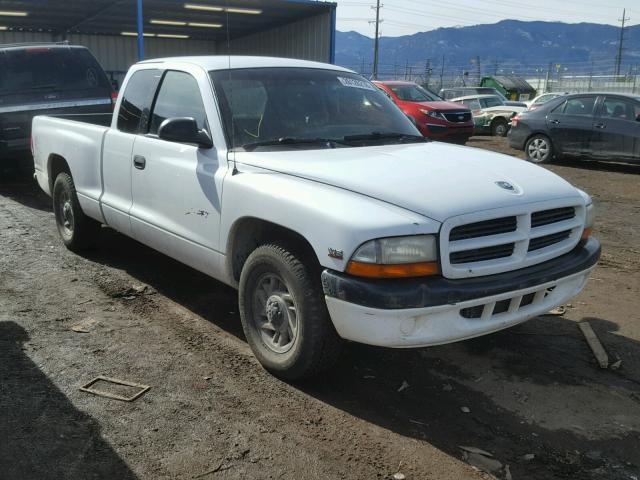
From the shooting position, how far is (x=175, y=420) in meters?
3.22

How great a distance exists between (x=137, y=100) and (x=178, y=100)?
2.21ft

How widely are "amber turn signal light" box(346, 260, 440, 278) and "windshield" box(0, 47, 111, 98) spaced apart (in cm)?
800

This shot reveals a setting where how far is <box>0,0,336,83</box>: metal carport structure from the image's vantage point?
2092cm

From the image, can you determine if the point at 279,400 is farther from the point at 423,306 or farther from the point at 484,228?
the point at 484,228

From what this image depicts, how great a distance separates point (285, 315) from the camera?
356cm

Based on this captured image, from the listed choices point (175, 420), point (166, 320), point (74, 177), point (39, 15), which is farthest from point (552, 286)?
point (39, 15)

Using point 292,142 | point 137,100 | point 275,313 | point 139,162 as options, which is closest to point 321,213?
point 275,313

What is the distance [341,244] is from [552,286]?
126 centimetres

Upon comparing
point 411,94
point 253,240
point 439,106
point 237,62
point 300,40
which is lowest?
point 253,240

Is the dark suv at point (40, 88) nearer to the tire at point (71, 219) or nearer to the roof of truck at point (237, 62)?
the tire at point (71, 219)

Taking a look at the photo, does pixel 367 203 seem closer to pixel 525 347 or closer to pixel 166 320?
pixel 525 347

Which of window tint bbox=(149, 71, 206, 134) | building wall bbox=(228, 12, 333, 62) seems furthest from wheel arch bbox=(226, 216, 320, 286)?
building wall bbox=(228, 12, 333, 62)

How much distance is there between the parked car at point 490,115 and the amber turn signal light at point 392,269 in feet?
60.9

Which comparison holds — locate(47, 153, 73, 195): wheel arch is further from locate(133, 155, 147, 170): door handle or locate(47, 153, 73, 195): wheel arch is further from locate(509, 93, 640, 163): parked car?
locate(509, 93, 640, 163): parked car
